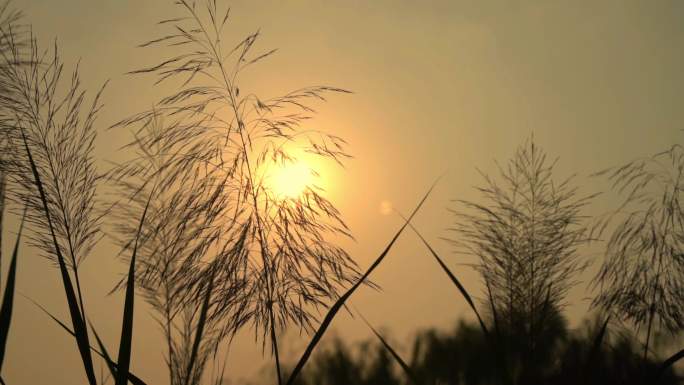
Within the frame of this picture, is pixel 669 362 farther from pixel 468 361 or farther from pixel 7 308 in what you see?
pixel 468 361

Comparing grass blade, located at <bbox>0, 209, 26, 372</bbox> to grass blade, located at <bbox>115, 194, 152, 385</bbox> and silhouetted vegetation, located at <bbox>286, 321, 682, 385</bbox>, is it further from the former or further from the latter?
silhouetted vegetation, located at <bbox>286, 321, 682, 385</bbox>

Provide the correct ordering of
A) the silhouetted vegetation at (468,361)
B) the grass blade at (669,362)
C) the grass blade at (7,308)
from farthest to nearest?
the silhouetted vegetation at (468,361) < the grass blade at (669,362) < the grass blade at (7,308)

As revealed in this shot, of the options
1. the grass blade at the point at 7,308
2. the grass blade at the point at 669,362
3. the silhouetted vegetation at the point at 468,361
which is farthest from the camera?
the silhouetted vegetation at the point at 468,361

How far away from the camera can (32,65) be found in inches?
84.4

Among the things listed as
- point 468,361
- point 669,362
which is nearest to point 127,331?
point 669,362

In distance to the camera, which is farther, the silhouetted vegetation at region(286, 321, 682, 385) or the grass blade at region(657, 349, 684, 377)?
the silhouetted vegetation at region(286, 321, 682, 385)

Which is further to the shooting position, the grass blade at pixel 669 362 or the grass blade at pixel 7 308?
the grass blade at pixel 669 362

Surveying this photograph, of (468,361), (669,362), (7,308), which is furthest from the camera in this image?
(468,361)

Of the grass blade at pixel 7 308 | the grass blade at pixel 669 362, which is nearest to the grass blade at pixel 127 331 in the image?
the grass blade at pixel 7 308

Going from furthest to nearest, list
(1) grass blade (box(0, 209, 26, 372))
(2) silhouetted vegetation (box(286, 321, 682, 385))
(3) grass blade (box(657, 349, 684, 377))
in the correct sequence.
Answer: (2) silhouetted vegetation (box(286, 321, 682, 385))
(3) grass blade (box(657, 349, 684, 377))
(1) grass blade (box(0, 209, 26, 372))

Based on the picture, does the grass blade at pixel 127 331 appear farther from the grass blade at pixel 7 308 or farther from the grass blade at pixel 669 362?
the grass blade at pixel 669 362

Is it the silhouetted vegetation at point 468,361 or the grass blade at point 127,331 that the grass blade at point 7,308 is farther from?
the silhouetted vegetation at point 468,361

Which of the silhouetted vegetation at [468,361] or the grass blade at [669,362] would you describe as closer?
the grass blade at [669,362]

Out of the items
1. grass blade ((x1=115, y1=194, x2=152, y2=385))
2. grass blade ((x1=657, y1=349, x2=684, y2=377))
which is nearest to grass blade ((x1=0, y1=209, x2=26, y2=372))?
grass blade ((x1=115, y1=194, x2=152, y2=385))
